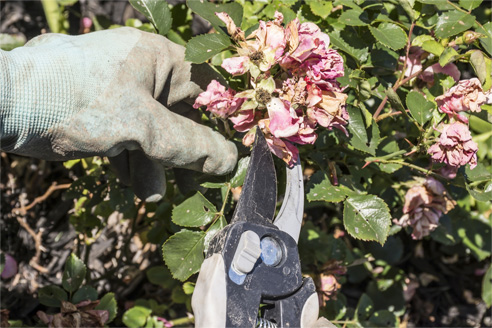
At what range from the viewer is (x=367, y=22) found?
4.09 ft

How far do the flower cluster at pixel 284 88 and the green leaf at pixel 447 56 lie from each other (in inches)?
8.8

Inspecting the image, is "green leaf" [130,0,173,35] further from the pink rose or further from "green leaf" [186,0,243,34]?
the pink rose

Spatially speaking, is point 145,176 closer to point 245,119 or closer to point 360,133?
point 245,119

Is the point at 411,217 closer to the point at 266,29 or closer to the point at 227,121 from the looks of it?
the point at 227,121

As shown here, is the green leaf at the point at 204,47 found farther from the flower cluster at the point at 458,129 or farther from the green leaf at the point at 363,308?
the green leaf at the point at 363,308

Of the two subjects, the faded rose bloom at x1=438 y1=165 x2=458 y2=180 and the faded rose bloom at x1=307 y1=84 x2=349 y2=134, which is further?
the faded rose bloom at x1=438 y1=165 x2=458 y2=180

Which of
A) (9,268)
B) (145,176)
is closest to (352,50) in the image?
(145,176)

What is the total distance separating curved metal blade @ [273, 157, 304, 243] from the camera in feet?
3.52

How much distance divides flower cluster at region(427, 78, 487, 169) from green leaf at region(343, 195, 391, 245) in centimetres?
15

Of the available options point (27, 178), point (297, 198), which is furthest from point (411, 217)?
point (27, 178)

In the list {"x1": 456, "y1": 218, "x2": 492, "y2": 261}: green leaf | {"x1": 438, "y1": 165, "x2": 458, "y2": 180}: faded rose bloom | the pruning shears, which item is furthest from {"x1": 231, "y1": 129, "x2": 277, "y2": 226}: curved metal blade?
{"x1": 456, "y1": 218, "x2": 492, "y2": 261}: green leaf

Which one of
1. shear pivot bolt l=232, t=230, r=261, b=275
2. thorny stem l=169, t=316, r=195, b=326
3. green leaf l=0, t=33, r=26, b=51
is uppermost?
Result: shear pivot bolt l=232, t=230, r=261, b=275

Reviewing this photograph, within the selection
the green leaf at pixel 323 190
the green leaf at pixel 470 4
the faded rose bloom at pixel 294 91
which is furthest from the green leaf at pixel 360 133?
the green leaf at pixel 470 4

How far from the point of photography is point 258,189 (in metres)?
1.03
